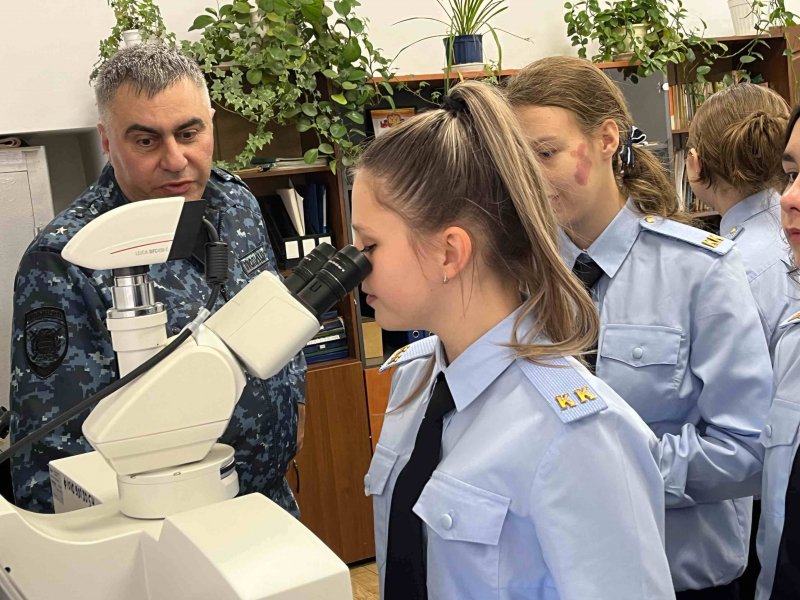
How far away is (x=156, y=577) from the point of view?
0.90 m

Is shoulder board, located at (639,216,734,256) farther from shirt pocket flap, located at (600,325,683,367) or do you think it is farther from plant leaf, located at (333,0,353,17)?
plant leaf, located at (333,0,353,17)

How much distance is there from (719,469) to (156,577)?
3.24 feet

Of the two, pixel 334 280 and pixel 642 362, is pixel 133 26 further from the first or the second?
pixel 334 280

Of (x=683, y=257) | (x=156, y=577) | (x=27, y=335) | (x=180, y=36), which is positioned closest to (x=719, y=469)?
(x=683, y=257)

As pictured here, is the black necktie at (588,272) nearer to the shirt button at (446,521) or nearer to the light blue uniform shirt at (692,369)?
the light blue uniform shirt at (692,369)

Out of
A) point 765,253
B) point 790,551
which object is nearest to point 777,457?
point 790,551

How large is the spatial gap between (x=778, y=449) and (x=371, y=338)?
8.25 ft

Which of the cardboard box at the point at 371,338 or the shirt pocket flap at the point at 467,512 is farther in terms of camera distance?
the cardboard box at the point at 371,338

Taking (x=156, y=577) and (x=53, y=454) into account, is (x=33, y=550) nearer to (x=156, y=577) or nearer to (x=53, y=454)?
(x=156, y=577)

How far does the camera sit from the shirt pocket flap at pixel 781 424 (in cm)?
138

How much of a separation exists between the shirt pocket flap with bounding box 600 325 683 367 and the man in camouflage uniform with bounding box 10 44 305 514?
26.8 inches

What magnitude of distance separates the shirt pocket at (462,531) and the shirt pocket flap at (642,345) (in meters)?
0.60

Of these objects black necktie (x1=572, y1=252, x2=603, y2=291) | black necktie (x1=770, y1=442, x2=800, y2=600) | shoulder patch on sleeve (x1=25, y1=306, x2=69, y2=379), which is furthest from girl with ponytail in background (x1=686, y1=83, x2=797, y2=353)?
shoulder patch on sleeve (x1=25, y1=306, x2=69, y2=379)

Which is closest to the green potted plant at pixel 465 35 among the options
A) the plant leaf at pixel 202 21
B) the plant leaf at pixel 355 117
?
the plant leaf at pixel 355 117
